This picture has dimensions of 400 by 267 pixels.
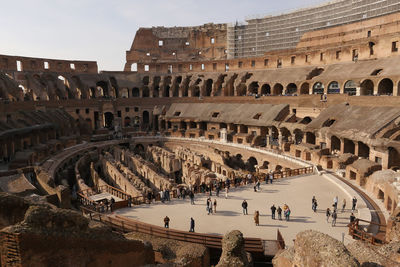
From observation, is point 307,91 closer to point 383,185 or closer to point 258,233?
point 383,185

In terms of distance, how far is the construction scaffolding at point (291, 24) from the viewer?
118 feet

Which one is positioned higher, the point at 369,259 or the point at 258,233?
the point at 369,259

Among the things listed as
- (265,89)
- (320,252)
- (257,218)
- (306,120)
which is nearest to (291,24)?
(265,89)

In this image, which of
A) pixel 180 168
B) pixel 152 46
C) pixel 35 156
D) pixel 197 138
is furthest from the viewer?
pixel 152 46

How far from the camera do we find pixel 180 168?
1014 inches

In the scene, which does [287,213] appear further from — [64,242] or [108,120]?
[108,120]

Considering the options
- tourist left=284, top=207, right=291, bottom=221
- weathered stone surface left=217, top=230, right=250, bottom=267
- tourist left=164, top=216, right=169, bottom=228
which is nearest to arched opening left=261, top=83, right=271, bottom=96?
tourist left=284, top=207, right=291, bottom=221

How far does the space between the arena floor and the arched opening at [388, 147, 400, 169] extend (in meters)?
4.31

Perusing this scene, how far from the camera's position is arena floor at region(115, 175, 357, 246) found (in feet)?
40.4

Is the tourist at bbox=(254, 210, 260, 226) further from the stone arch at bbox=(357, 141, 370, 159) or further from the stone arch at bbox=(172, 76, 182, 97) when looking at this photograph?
the stone arch at bbox=(172, 76, 182, 97)

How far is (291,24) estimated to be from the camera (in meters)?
45.2

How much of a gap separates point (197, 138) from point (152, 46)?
28231mm

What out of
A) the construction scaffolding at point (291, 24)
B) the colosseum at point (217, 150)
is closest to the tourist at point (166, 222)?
the colosseum at point (217, 150)

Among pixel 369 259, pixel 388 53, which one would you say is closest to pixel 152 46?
pixel 388 53
